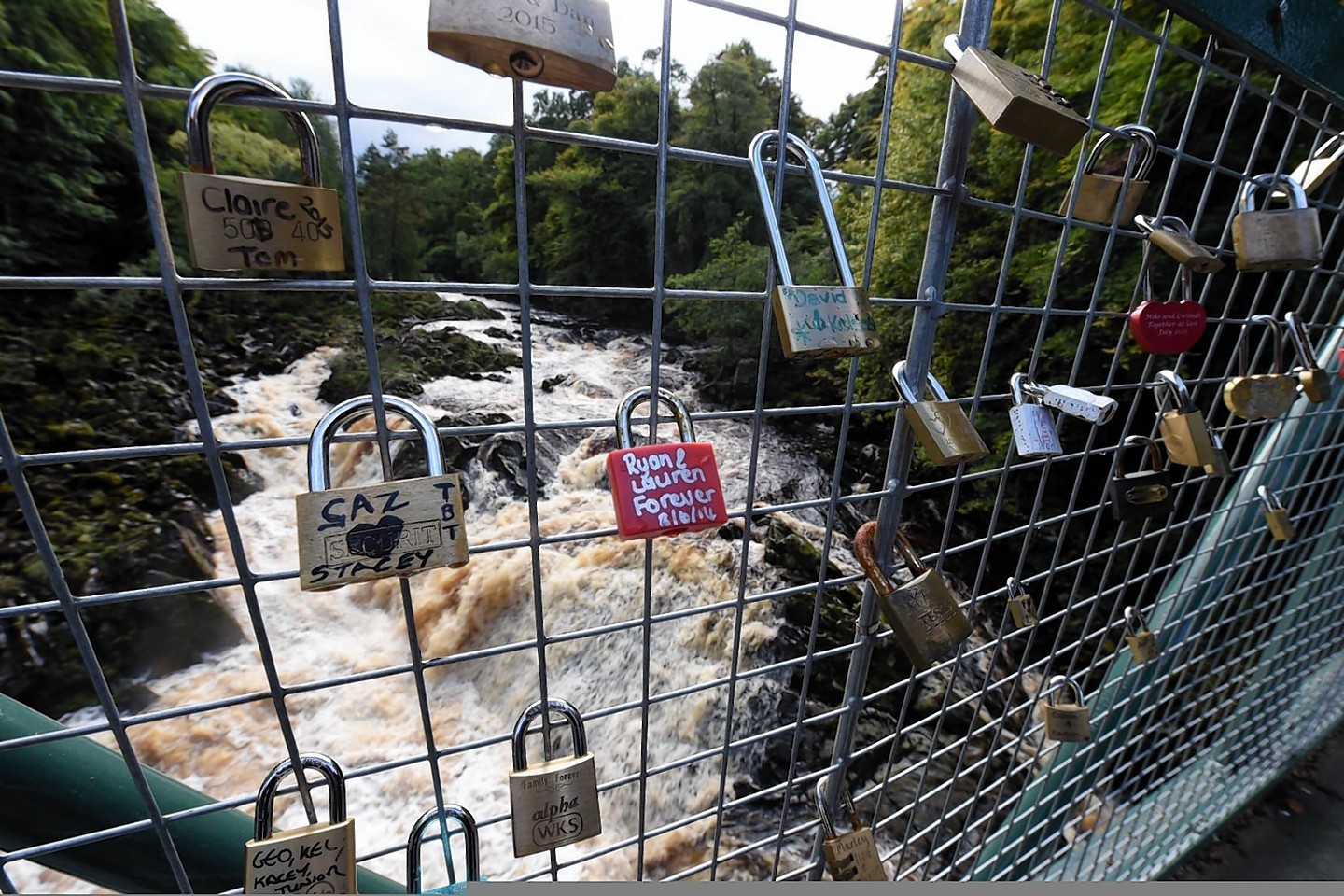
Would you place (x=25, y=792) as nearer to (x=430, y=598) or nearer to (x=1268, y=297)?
(x=430, y=598)

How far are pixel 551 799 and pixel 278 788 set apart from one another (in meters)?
0.21

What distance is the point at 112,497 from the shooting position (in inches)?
140

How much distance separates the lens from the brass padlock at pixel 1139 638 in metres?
1.00

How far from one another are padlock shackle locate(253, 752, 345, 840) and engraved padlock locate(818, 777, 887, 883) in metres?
0.53

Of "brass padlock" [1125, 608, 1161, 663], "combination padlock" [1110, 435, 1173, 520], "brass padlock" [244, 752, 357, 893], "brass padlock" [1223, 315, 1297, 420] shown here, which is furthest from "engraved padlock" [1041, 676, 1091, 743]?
"brass padlock" [244, 752, 357, 893]

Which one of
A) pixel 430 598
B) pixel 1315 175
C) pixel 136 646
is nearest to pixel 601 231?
pixel 430 598

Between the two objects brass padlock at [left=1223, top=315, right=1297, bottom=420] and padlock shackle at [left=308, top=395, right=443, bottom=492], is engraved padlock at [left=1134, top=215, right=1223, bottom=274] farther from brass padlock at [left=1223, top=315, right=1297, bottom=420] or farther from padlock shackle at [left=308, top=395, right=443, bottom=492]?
padlock shackle at [left=308, top=395, right=443, bottom=492]

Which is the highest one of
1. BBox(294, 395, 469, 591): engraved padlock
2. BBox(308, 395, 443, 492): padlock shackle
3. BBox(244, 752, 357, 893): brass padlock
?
BBox(308, 395, 443, 492): padlock shackle

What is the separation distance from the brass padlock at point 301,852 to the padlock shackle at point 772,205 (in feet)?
1.66

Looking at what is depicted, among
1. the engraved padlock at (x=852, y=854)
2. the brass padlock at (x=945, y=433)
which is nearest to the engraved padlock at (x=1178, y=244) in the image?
the brass padlock at (x=945, y=433)

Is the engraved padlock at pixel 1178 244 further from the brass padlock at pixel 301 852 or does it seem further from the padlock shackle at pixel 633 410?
the brass padlock at pixel 301 852

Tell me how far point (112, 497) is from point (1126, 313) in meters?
4.79

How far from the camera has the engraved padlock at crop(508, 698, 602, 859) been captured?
1.67 ft

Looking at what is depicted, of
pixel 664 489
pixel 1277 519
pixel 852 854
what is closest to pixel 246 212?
pixel 664 489
